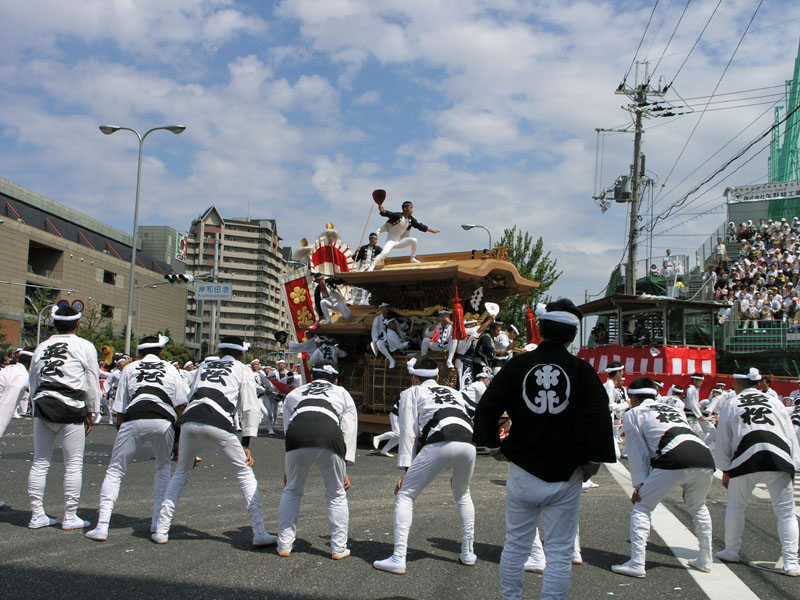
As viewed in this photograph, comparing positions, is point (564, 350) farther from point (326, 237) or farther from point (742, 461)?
point (326, 237)

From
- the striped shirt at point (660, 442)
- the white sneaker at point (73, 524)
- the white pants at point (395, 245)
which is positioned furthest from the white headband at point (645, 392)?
the white pants at point (395, 245)

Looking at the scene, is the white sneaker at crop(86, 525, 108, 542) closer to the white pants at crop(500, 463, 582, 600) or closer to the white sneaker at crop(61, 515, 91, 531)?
the white sneaker at crop(61, 515, 91, 531)

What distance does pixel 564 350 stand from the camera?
4.36 meters

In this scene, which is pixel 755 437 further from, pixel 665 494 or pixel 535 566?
pixel 535 566

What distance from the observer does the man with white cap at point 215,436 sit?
6.22 m

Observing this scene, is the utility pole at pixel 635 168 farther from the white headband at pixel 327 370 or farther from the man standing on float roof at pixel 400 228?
the white headband at pixel 327 370

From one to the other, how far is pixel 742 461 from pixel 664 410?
852 millimetres

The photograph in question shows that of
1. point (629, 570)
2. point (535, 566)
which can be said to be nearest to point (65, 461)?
point (535, 566)

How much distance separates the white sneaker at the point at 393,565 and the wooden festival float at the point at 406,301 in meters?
8.35

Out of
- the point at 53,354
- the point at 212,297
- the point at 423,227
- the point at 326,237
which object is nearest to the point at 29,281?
the point at 212,297

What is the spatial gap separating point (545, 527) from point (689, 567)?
2722 millimetres

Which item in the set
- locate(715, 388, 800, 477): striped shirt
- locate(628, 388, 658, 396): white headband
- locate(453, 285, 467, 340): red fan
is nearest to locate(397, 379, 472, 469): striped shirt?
locate(628, 388, 658, 396): white headband

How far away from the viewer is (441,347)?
1424 cm

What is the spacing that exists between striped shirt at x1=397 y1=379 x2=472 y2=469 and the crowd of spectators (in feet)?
62.7
